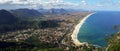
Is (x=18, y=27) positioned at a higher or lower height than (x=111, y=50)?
lower

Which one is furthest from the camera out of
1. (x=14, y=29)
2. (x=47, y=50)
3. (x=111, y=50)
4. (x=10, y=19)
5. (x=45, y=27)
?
(x=10, y=19)

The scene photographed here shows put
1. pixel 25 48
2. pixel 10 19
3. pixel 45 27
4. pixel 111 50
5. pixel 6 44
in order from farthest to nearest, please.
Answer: pixel 10 19, pixel 45 27, pixel 6 44, pixel 25 48, pixel 111 50

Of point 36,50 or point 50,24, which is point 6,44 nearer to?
point 36,50

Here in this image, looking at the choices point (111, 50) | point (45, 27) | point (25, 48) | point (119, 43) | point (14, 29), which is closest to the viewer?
point (111, 50)

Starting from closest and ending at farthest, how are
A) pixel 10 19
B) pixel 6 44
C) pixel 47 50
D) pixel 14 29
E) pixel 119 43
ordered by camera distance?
pixel 119 43
pixel 47 50
pixel 6 44
pixel 14 29
pixel 10 19

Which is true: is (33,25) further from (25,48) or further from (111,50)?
(111,50)

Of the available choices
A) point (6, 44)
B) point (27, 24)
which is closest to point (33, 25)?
point (27, 24)

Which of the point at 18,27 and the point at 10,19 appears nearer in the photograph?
the point at 18,27

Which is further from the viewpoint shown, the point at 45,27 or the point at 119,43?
the point at 45,27

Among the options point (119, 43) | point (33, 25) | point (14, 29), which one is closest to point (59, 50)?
point (119, 43)
